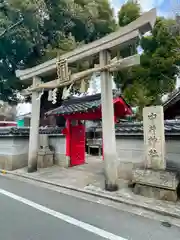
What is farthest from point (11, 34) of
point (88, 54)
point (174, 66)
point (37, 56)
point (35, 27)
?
point (174, 66)

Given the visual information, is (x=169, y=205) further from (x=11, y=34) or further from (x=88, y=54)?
(x=11, y=34)

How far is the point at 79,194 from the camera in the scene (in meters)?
5.65

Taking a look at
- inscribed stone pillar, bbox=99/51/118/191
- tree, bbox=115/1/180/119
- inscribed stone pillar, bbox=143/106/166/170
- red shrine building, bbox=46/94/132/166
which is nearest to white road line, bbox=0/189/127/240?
inscribed stone pillar, bbox=99/51/118/191

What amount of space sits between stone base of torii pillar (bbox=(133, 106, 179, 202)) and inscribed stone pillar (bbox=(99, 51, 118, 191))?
0.76 m

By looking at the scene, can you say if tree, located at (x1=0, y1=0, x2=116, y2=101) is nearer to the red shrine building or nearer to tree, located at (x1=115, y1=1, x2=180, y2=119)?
tree, located at (x1=115, y1=1, x2=180, y2=119)

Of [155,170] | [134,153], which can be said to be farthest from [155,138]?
[134,153]

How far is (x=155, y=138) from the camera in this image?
535cm

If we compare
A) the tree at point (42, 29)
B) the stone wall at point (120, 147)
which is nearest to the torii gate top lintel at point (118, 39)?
the stone wall at point (120, 147)

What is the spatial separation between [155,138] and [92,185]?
261 centimetres

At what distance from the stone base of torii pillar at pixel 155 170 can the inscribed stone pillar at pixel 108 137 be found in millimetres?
760

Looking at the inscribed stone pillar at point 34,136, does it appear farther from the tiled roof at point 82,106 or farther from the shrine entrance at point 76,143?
the shrine entrance at point 76,143

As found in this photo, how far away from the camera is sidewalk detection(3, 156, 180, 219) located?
445 centimetres

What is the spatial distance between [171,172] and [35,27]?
11952 millimetres

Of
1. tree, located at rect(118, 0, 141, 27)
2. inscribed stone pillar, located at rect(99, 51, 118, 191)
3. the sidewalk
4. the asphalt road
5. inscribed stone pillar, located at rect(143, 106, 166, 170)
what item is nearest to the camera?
the asphalt road
